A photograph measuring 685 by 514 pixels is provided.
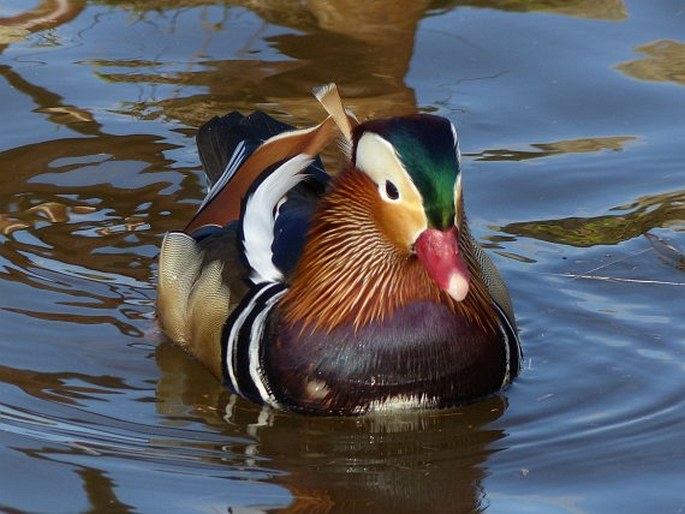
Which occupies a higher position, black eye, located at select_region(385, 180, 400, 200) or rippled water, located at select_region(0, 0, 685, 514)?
black eye, located at select_region(385, 180, 400, 200)

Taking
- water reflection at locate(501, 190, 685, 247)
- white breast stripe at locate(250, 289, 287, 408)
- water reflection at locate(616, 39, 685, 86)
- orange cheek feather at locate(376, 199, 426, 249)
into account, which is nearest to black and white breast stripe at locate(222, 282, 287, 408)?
white breast stripe at locate(250, 289, 287, 408)

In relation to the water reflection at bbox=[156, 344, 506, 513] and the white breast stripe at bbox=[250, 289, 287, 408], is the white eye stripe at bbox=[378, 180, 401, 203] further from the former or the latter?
the water reflection at bbox=[156, 344, 506, 513]

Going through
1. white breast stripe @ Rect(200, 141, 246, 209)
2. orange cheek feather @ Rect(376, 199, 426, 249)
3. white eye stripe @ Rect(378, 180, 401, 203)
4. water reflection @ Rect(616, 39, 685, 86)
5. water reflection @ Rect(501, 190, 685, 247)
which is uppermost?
white eye stripe @ Rect(378, 180, 401, 203)

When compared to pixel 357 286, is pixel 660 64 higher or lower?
lower

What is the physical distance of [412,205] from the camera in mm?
5246

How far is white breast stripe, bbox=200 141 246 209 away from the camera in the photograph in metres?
6.43

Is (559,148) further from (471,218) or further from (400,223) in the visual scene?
(400,223)

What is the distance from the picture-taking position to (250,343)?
224 inches

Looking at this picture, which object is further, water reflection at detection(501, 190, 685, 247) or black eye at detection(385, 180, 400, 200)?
water reflection at detection(501, 190, 685, 247)

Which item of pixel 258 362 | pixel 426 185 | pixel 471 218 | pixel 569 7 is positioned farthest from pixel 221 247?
pixel 569 7

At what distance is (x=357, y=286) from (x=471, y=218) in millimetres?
1540

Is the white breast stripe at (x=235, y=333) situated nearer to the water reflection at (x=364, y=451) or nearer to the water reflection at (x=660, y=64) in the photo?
the water reflection at (x=364, y=451)

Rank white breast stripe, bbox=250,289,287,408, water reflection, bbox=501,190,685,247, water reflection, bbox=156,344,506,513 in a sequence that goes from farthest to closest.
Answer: water reflection, bbox=501,190,685,247 → white breast stripe, bbox=250,289,287,408 → water reflection, bbox=156,344,506,513

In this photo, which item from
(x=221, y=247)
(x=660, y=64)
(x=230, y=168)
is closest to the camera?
(x=221, y=247)
